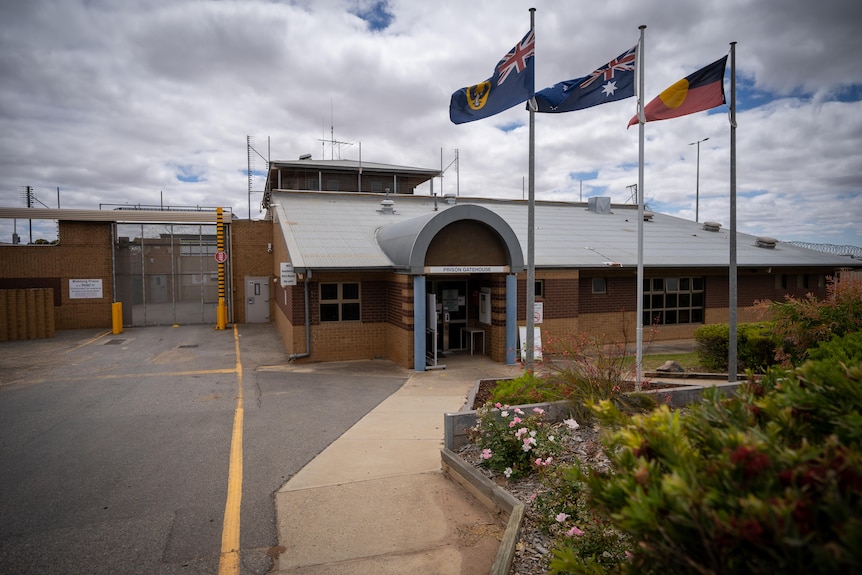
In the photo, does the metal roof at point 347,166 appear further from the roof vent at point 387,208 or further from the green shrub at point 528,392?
the green shrub at point 528,392

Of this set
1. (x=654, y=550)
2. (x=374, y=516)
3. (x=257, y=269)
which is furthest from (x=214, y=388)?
(x=257, y=269)

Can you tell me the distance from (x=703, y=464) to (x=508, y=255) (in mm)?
12398

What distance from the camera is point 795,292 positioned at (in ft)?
72.7

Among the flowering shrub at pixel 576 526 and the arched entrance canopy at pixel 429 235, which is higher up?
the arched entrance canopy at pixel 429 235

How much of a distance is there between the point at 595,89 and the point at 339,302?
9.14 metres

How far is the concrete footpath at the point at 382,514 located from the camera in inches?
191

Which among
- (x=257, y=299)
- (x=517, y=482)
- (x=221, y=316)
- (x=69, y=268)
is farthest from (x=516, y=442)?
(x=69, y=268)

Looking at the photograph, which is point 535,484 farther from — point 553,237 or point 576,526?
point 553,237

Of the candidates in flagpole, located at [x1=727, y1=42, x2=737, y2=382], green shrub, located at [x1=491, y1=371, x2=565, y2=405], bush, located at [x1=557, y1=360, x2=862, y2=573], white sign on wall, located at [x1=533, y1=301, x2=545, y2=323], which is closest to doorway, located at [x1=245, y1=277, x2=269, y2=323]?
white sign on wall, located at [x1=533, y1=301, x2=545, y2=323]

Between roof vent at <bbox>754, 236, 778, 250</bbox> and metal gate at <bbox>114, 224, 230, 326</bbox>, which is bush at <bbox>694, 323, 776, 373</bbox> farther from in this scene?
metal gate at <bbox>114, 224, 230, 326</bbox>

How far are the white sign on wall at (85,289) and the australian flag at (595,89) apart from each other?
21.5 metres

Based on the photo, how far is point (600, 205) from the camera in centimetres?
2648

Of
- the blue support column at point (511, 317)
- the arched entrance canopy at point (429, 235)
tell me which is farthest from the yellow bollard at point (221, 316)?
the blue support column at point (511, 317)

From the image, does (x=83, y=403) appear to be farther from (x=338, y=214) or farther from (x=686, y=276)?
(x=686, y=276)
